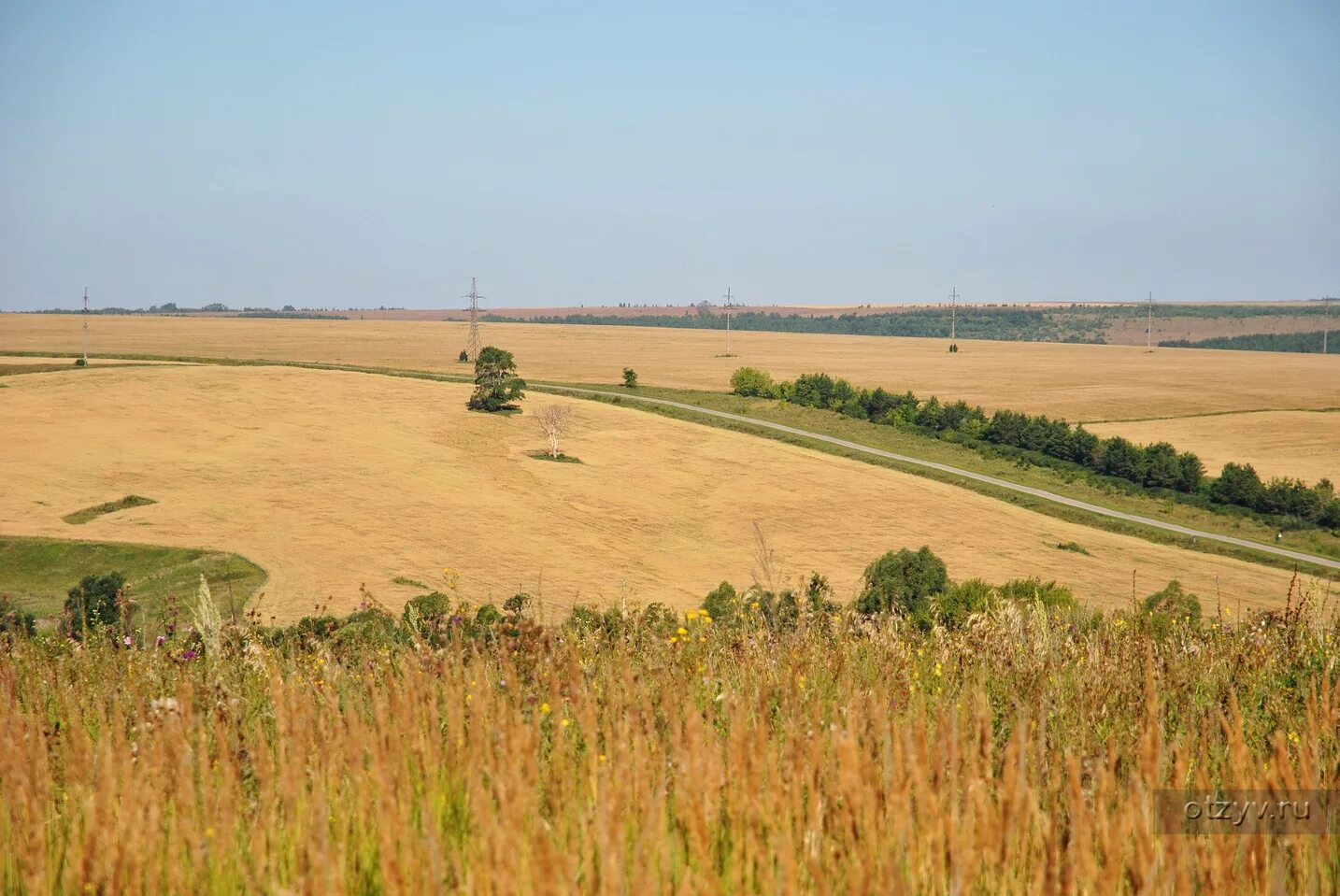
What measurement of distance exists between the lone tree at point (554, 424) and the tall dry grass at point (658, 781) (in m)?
78.6

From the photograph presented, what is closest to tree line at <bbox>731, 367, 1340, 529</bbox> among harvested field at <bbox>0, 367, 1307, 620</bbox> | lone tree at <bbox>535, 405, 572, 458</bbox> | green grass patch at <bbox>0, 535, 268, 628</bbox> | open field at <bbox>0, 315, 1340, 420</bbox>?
open field at <bbox>0, 315, 1340, 420</bbox>

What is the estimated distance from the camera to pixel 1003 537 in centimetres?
6353

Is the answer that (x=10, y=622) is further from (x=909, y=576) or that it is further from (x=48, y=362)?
(x=48, y=362)

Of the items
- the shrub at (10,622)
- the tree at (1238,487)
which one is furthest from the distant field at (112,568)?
the tree at (1238,487)

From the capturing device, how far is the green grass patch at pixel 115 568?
4494cm

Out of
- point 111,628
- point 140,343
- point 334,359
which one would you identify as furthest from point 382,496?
point 140,343

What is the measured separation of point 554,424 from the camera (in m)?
86.9

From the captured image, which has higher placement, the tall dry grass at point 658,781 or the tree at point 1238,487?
the tall dry grass at point 658,781

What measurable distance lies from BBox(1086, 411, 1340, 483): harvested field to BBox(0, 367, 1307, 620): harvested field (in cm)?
2588

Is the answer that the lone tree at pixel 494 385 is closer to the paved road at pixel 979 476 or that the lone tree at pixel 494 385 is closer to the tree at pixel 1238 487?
the paved road at pixel 979 476

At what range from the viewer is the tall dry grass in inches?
113

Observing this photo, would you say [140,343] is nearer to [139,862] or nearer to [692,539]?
[692,539]

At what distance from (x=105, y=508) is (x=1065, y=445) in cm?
7347

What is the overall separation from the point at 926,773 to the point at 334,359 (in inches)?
5733
